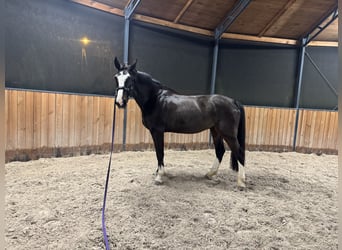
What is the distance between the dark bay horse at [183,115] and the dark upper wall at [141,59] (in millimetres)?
1753

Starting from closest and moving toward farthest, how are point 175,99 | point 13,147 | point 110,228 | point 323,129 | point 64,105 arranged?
point 110,228 → point 175,99 → point 13,147 → point 64,105 → point 323,129

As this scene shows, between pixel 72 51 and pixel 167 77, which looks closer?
pixel 72 51

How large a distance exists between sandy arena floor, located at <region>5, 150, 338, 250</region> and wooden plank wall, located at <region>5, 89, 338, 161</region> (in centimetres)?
36

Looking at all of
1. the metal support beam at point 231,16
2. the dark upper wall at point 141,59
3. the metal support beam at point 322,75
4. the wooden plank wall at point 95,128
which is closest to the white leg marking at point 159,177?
the wooden plank wall at point 95,128

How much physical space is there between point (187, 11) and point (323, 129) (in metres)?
4.07

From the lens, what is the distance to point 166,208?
80.4 inches

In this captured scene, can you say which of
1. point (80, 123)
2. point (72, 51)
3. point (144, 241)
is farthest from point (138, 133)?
point (144, 241)

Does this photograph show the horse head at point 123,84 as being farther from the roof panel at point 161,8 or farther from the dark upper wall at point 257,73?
the dark upper wall at point 257,73

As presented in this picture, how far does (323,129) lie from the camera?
5219mm

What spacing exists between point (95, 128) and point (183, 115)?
1.97 metres

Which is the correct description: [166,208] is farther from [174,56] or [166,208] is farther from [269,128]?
[269,128]

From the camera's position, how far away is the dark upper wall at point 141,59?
3.29 m

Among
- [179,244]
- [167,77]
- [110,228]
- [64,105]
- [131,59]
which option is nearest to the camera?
[179,244]

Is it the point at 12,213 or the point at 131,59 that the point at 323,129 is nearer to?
the point at 131,59
